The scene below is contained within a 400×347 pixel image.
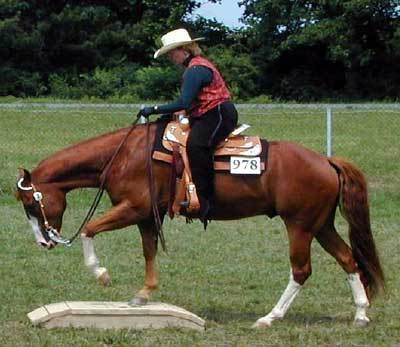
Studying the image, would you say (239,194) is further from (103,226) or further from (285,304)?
(103,226)

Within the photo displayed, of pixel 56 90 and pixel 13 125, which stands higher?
pixel 13 125

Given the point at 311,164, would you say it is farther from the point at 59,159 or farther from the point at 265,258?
the point at 265,258

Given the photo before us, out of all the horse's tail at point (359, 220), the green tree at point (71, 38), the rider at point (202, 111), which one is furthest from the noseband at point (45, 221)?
the green tree at point (71, 38)

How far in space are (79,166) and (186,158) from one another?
2.79 ft

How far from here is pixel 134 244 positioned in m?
11.9

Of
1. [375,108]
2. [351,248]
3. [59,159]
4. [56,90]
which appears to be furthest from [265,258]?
[56,90]

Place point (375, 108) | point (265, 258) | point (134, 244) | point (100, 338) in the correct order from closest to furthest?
1. point (100, 338)
2. point (265, 258)
3. point (134, 244)
4. point (375, 108)

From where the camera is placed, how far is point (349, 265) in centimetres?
822

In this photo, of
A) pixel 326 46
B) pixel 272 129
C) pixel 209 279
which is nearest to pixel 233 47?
pixel 326 46

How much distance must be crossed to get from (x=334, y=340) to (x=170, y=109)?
6.73 ft

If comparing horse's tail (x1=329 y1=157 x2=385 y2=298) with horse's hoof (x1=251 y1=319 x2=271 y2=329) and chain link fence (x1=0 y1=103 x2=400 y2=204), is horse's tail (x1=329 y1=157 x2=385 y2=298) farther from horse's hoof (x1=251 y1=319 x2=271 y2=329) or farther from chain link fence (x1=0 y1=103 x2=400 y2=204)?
chain link fence (x1=0 y1=103 x2=400 y2=204)

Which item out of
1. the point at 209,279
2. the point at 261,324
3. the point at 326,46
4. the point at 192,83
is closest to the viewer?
the point at 192,83

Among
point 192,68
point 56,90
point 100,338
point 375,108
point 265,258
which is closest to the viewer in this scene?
point 100,338

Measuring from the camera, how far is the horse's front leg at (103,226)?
7.87 m
